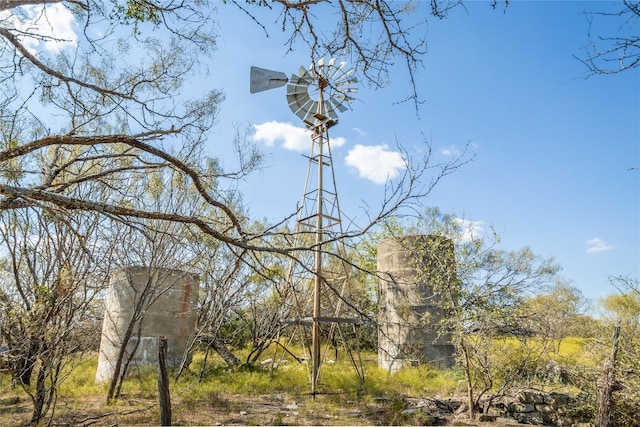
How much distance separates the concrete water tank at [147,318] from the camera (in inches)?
386

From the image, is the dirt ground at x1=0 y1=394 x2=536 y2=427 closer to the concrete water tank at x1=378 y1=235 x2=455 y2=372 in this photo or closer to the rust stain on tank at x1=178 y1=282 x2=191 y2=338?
the concrete water tank at x1=378 y1=235 x2=455 y2=372

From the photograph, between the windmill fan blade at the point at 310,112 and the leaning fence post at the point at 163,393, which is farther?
the windmill fan blade at the point at 310,112

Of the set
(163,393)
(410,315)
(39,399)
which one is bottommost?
(39,399)

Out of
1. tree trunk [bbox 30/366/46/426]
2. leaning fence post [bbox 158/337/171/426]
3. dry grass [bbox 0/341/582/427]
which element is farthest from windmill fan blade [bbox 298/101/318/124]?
tree trunk [bbox 30/366/46/426]

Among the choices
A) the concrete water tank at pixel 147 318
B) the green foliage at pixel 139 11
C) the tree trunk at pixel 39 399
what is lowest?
the tree trunk at pixel 39 399

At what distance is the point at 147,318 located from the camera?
33.4 feet

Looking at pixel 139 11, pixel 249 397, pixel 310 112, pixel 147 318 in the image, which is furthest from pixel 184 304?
pixel 139 11

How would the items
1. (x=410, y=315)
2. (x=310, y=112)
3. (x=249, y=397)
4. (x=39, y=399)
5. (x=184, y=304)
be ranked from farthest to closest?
(x=410, y=315), (x=310, y=112), (x=184, y=304), (x=249, y=397), (x=39, y=399)

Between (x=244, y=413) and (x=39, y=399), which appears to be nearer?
(x=39, y=399)

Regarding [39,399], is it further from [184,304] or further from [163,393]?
[184,304]

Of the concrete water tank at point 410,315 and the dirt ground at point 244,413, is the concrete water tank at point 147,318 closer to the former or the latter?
the dirt ground at point 244,413

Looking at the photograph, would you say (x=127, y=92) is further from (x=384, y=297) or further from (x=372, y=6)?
(x=384, y=297)

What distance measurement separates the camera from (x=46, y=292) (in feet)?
16.5

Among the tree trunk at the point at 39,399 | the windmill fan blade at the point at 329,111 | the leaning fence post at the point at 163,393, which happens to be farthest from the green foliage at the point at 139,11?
the windmill fan blade at the point at 329,111
